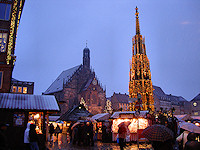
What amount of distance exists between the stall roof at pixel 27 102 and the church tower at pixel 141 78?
652 inches

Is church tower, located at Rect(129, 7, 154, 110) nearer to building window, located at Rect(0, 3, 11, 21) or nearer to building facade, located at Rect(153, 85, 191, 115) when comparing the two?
building window, located at Rect(0, 3, 11, 21)

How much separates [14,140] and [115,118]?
9.37 meters

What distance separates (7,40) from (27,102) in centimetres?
738

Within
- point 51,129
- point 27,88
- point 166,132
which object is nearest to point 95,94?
point 27,88

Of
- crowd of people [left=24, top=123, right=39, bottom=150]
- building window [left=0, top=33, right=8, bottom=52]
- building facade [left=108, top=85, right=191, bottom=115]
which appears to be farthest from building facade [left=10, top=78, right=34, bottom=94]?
building facade [left=108, top=85, right=191, bottom=115]

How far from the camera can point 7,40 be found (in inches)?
695

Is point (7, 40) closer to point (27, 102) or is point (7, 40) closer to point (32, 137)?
point (27, 102)

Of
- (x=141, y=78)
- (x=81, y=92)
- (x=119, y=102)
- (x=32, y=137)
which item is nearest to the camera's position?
(x=32, y=137)

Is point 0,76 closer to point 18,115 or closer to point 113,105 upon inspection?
point 18,115

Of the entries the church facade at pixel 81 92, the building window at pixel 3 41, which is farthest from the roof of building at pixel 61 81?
the building window at pixel 3 41

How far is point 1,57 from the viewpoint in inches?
682

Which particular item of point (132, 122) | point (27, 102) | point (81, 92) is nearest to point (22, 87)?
point (27, 102)

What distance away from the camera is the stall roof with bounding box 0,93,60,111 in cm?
1248

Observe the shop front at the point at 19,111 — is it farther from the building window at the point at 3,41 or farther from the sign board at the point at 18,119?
the building window at the point at 3,41
